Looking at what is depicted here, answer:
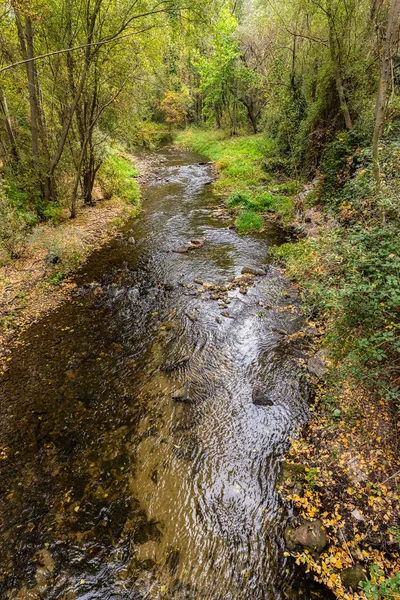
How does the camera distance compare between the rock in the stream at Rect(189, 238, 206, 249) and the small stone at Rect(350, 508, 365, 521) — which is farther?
the rock in the stream at Rect(189, 238, 206, 249)

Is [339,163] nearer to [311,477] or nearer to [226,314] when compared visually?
[226,314]

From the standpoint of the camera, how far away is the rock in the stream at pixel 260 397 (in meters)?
5.66

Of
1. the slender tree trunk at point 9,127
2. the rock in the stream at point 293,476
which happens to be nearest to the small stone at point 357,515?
the rock in the stream at point 293,476

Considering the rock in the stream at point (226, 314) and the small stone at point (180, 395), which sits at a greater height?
the rock in the stream at point (226, 314)

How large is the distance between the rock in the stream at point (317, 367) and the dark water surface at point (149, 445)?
314 mm

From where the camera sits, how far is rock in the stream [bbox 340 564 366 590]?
3.33 m

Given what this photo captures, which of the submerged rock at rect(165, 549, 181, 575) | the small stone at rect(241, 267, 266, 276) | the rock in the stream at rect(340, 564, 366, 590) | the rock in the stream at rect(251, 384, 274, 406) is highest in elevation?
the small stone at rect(241, 267, 266, 276)

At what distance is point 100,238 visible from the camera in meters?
12.3

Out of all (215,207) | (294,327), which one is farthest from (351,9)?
(294,327)

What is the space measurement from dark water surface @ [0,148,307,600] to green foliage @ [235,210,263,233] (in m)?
4.37

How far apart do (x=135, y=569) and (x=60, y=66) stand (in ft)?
49.8

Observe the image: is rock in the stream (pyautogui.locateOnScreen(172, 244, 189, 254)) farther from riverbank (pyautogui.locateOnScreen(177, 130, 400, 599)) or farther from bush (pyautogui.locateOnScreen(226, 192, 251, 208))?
riverbank (pyautogui.locateOnScreen(177, 130, 400, 599))

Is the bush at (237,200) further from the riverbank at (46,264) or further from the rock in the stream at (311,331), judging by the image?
the rock in the stream at (311,331)

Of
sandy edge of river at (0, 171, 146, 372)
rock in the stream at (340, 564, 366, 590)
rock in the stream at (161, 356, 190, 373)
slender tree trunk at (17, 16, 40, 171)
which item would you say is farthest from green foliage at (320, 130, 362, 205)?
slender tree trunk at (17, 16, 40, 171)
